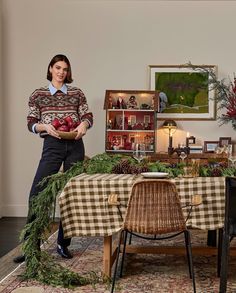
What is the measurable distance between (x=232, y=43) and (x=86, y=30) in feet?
5.86

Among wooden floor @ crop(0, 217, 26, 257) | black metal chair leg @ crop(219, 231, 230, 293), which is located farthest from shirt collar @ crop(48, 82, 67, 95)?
black metal chair leg @ crop(219, 231, 230, 293)

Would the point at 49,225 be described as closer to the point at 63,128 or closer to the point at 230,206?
the point at 63,128

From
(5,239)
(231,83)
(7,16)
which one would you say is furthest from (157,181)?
(7,16)

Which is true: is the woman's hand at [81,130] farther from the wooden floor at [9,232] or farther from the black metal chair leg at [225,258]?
the black metal chair leg at [225,258]

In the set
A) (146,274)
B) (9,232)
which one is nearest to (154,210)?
(146,274)

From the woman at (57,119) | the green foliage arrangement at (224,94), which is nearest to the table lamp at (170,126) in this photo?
the green foliage arrangement at (224,94)

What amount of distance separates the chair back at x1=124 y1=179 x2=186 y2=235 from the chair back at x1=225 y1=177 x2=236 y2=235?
0.87 ft

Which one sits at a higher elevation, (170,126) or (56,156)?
(170,126)

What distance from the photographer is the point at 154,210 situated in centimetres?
257

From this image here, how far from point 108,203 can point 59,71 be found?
1282 mm

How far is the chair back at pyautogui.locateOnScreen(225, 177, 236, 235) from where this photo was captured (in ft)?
8.01

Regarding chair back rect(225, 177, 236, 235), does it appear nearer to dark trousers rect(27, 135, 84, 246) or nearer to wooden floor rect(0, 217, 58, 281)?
dark trousers rect(27, 135, 84, 246)

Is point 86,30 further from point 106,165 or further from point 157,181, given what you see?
point 157,181

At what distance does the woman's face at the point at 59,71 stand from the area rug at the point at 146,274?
142cm
